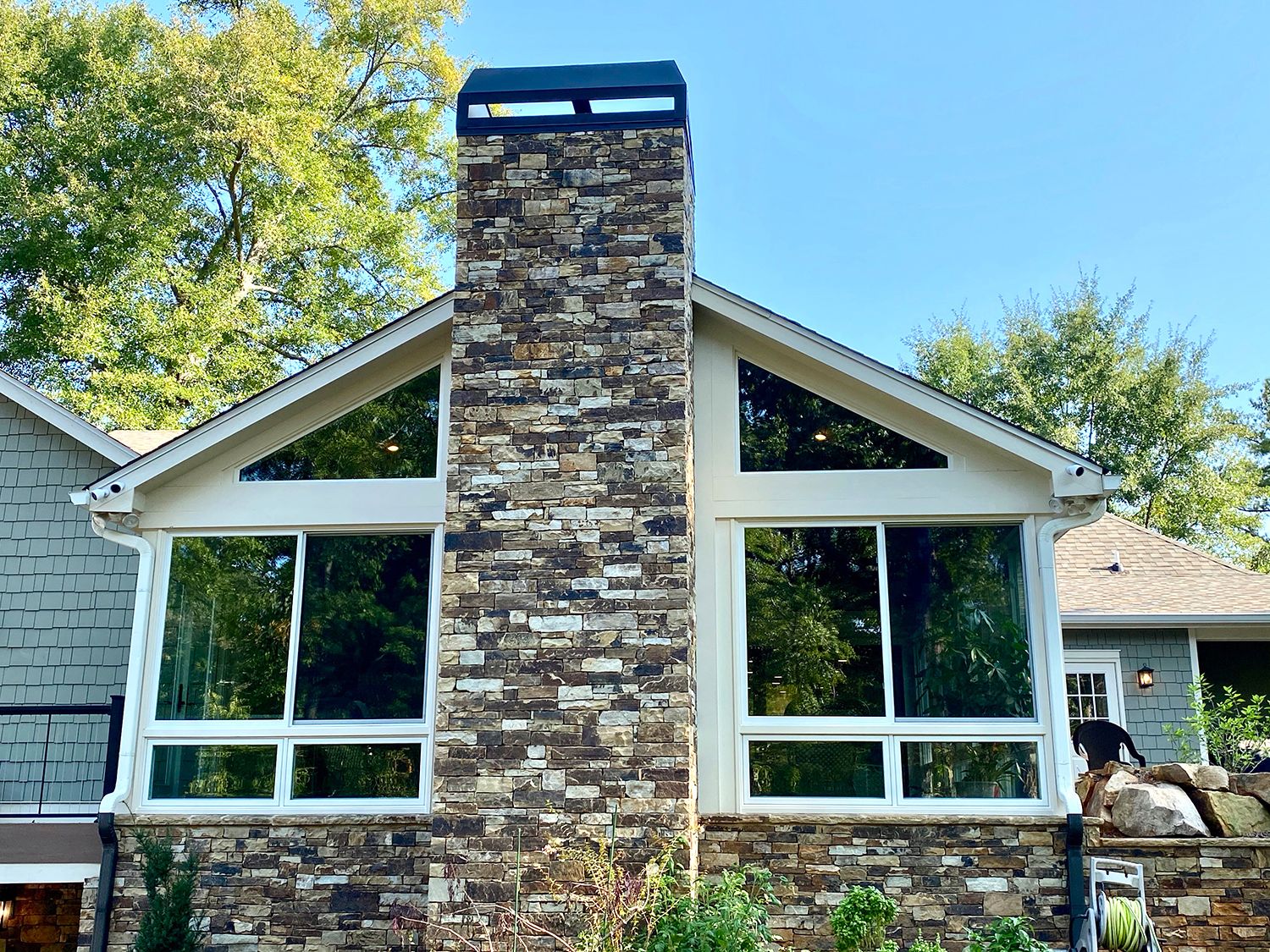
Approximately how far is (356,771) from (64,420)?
15.3 ft

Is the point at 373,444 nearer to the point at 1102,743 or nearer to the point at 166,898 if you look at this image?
the point at 166,898

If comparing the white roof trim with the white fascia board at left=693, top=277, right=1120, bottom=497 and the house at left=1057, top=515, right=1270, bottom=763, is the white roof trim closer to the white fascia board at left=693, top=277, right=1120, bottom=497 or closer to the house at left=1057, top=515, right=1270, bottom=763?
the white fascia board at left=693, top=277, right=1120, bottom=497

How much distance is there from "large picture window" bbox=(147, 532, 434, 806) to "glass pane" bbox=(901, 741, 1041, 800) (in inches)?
134

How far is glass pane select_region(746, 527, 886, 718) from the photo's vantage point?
7.41 m

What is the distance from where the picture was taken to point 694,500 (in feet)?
25.2

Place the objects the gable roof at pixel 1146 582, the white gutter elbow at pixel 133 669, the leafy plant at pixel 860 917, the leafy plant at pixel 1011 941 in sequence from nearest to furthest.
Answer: the leafy plant at pixel 1011 941 → the leafy plant at pixel 860 917 → the white gutter elbow at pixel 133 669 → the gable roof at pixel 1146 582

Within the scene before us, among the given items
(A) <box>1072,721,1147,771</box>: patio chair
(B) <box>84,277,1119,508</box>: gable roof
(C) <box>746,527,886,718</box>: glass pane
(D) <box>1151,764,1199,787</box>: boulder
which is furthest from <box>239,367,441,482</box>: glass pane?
(A) <box>1072,721,1147,771</box>: patio chair

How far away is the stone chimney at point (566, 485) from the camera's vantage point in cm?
666

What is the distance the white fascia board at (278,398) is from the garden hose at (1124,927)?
5942 millimetres

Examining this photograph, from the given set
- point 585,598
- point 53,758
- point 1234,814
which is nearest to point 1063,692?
point 1234,814

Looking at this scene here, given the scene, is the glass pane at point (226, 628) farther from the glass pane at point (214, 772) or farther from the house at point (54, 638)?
the house at point (54, 638)

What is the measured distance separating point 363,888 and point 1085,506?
5.60 meters

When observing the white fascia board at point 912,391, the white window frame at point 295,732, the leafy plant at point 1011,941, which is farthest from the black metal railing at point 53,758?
the leafy plant at point 1011,941

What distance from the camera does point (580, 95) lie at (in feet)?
24.9
